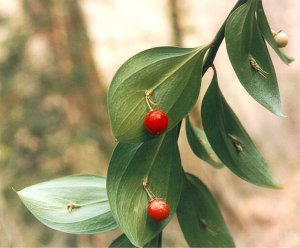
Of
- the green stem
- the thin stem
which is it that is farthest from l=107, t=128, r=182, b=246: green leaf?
the green stem

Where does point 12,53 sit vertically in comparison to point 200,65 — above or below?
below

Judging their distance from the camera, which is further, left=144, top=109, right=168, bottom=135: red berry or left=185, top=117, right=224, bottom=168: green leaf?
left=185, top=117, right=224, bottom=168: green leaf

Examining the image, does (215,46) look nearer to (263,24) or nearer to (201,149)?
(263,24)

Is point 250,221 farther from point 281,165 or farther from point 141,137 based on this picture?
point 141,137

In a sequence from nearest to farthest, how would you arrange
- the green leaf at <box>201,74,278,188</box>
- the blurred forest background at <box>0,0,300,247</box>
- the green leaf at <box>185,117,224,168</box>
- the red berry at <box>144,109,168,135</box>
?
the red berry at <box>144,109,168,135</box> < the green leaf at <box>201,74,278,188</box> < the green leaf at <box>185,117,224,168</box> < the blurred forest background at <box>0,0,300,247</box>

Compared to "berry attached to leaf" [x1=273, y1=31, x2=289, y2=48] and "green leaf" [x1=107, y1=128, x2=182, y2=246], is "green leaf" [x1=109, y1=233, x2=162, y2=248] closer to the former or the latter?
"green leaf" [x1=107, y1=128, x2=182, y2=246]

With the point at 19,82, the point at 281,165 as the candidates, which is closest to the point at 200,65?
the point at 19,82
